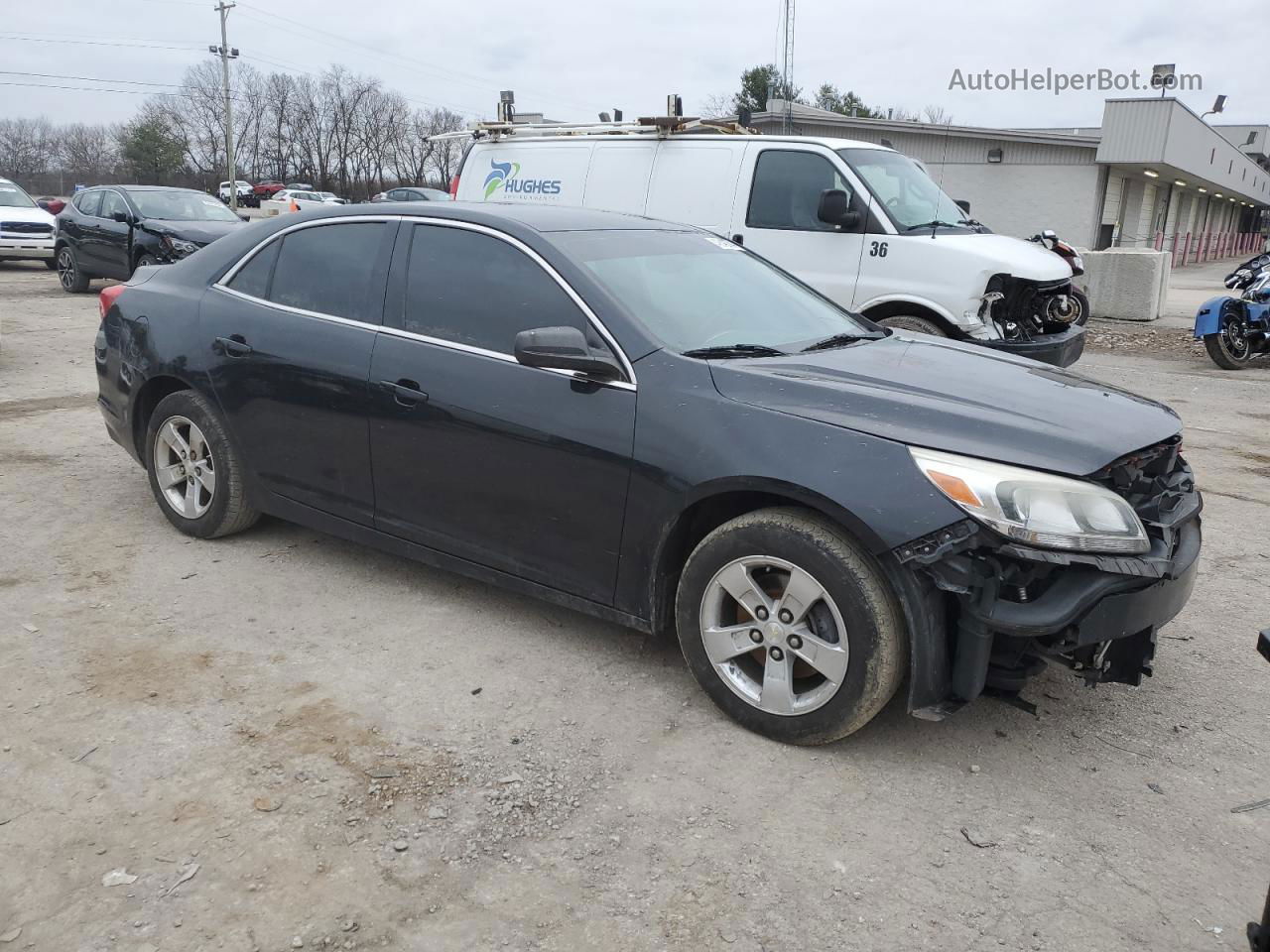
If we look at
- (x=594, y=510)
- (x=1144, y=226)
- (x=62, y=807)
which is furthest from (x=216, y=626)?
(x=1144, y=226)

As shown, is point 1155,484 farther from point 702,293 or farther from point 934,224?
point 934,224

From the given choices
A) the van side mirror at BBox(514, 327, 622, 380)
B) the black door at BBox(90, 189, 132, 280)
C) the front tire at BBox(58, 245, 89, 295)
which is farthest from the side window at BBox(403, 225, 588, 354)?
the front tire at BBox(58, 245, 89, 295)

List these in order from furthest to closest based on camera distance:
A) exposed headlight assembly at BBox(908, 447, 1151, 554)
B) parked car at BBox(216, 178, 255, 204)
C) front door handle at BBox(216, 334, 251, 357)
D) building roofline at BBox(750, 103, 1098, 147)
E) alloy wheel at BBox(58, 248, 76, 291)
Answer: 1. parked car at BBox(216, 178, 255, 204)
2. building roofline at BBox(750, 103, 1098, 147)
3. alloy wheel at BBox(58, 248, 76, 291)
4. front door handle at BBox(216, 334, 251, 357)
5. exposed headlight assembly at BBox(908, 447, 1151, 554)

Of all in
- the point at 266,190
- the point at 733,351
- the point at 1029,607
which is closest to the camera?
the point at 1029,607

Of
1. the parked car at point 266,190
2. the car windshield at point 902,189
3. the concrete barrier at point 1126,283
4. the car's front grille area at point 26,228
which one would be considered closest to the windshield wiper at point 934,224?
the car windshield at point 902,189

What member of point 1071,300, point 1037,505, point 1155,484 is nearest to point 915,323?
point 1071,300

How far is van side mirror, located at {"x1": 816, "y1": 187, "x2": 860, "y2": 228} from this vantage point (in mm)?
7941

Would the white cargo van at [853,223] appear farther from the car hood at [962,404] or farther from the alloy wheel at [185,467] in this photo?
the alloy wheel at [185,467]

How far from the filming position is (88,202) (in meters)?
15.7

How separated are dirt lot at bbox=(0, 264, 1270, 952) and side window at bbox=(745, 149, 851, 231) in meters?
4.64

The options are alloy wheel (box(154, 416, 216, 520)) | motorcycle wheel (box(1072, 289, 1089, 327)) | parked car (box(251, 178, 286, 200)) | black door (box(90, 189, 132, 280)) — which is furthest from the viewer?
parked car (box(251, 178, 286, 200))

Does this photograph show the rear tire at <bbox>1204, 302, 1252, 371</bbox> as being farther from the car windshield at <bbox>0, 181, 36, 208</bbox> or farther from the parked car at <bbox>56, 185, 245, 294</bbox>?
the car windshield at <bbox>0, 181, 36, 208</bbox>

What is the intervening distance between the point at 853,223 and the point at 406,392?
501 cm

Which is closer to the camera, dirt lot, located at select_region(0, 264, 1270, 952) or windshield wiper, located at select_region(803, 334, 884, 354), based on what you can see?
dirt lot, located at select_region(0, 264, 1270, 952)
